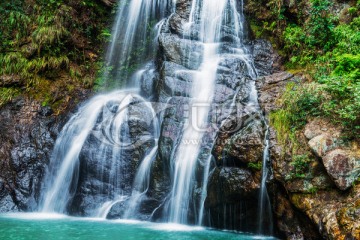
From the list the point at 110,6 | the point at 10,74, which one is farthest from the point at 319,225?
the point at 110,6

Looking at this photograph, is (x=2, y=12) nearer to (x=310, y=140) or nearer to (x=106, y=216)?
(x=106, y=216)

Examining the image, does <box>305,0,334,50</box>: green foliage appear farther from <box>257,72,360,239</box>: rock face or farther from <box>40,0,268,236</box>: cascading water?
<box>257,72,360,239</box>: rock face

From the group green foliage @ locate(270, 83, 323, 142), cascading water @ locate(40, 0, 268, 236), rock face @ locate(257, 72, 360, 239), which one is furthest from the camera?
cascading water @ locate(40, 0, 268, 236)

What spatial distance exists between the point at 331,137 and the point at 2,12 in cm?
1118

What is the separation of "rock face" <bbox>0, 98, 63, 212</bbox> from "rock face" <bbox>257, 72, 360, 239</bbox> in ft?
20.3

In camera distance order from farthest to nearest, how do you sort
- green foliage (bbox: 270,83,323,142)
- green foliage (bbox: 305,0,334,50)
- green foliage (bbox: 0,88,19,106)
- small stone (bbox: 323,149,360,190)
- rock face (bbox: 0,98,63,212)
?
green foliage (bbox: 0,88,19,106)
rock face (bbox: 0,98,63,212)
green foliage (bbox: 305,0,334,50)
green foliage (bbox: 270,83,323,142)
small stone (bbox: 323,149,360,190)

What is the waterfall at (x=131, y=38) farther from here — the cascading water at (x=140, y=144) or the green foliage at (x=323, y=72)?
the green foliage at (x=323, y=72)

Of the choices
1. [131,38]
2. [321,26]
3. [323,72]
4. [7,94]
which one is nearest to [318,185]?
[323,72]

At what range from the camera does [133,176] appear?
8.27 m

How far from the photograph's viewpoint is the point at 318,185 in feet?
17.9

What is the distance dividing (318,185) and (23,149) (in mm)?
7579

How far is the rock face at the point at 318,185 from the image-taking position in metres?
4.85

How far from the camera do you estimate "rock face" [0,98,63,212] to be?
8.73 metres

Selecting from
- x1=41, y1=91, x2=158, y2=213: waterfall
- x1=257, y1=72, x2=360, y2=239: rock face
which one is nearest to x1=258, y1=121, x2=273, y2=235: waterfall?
x1=257, y1=72, x2=360, y2=239: rock face
